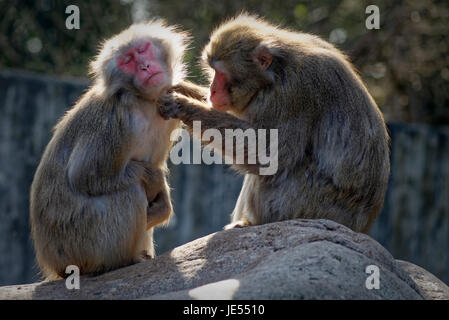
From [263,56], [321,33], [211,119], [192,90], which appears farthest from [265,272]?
[321,33]

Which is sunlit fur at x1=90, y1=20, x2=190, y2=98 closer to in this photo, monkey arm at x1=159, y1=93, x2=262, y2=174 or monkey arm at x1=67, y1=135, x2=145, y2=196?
monkey arm at x1=159, y1=93, x2=262, y2=174

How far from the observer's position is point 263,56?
5289mm

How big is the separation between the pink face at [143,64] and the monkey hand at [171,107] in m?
0.22

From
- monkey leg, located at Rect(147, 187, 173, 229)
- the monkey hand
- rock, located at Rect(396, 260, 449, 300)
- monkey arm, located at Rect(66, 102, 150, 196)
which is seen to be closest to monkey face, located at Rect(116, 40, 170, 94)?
the monkey hand

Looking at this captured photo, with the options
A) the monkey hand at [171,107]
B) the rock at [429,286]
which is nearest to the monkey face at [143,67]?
the monkey hand at [171,107]

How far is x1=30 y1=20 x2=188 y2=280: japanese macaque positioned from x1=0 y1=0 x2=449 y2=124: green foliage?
5602mm

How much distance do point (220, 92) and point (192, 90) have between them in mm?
337

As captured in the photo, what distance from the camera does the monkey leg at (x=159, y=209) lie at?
5.24 meters

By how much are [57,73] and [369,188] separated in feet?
23.9

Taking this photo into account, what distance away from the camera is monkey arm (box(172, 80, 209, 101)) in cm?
556

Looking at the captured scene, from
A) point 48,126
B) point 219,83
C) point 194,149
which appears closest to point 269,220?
point 219,83

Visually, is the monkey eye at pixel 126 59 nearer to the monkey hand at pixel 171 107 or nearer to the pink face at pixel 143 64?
the pink face at pixel 143 64

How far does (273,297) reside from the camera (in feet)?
12.1

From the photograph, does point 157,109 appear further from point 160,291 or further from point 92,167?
point 160,291
